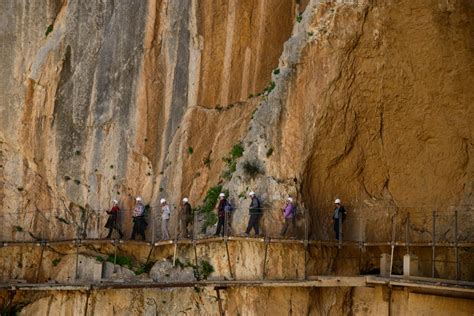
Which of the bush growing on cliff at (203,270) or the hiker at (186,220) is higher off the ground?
the hiker at (186,220)

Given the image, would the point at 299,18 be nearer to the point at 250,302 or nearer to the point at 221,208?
the point at 221,208

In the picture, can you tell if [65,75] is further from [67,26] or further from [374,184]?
[374,184]

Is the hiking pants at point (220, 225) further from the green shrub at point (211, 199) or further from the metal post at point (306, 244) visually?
the metal post at point (306, 244)

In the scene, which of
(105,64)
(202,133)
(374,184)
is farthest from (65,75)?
(374,184)

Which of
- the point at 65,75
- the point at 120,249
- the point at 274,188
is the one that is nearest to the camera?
the point at 274,188

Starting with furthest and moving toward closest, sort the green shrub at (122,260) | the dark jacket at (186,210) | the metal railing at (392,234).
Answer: the green shrub at (122,260) < the dark jacket at (186,210) < the metal railing at (392,234)

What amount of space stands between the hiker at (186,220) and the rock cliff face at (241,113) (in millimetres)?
605

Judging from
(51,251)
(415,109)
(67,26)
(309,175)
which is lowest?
(51,251)

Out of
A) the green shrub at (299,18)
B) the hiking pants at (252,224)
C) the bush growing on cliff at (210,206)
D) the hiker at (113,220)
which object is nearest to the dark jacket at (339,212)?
the hiking pants at (252,224)

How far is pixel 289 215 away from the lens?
108ft

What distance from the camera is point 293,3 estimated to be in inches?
1444

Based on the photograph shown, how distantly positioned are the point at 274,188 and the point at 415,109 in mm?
5123

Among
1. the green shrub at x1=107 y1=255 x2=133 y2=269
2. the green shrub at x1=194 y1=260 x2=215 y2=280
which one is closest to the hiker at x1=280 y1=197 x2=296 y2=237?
the green shrub at x1=194 y1=260 x2=215 y2=280

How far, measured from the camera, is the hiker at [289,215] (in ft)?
108
